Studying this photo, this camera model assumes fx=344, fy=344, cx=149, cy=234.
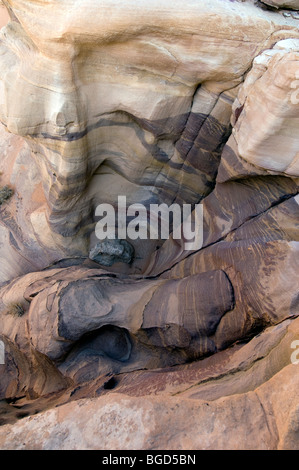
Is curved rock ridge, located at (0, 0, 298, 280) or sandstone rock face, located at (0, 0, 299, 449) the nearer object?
sandstone rock face, located at (0, 0, 299, 449)

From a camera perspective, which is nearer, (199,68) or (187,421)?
(187,421)

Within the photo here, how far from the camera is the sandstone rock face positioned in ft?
7.95

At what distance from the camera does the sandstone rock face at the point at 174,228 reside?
242cm

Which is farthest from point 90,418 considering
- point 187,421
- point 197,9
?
point 197,9

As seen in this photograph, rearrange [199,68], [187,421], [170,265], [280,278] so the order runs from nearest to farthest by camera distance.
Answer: [187,421]
[280,278]
[199,68]
[170,265]

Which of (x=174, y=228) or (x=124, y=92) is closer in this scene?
(x=124, y=92)

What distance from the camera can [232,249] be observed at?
3869mm

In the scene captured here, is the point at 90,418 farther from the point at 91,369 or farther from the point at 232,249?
the point at 232,249

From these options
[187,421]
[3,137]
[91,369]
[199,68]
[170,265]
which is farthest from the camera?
[3,137]

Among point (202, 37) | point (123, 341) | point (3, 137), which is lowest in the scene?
point (123, 341)

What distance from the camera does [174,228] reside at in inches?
214

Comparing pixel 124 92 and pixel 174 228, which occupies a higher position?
pixel 124 92

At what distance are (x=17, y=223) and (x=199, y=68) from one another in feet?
12.9

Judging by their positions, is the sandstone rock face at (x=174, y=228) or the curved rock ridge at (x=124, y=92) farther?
the curved rock ridge at (x=124, y=92)
